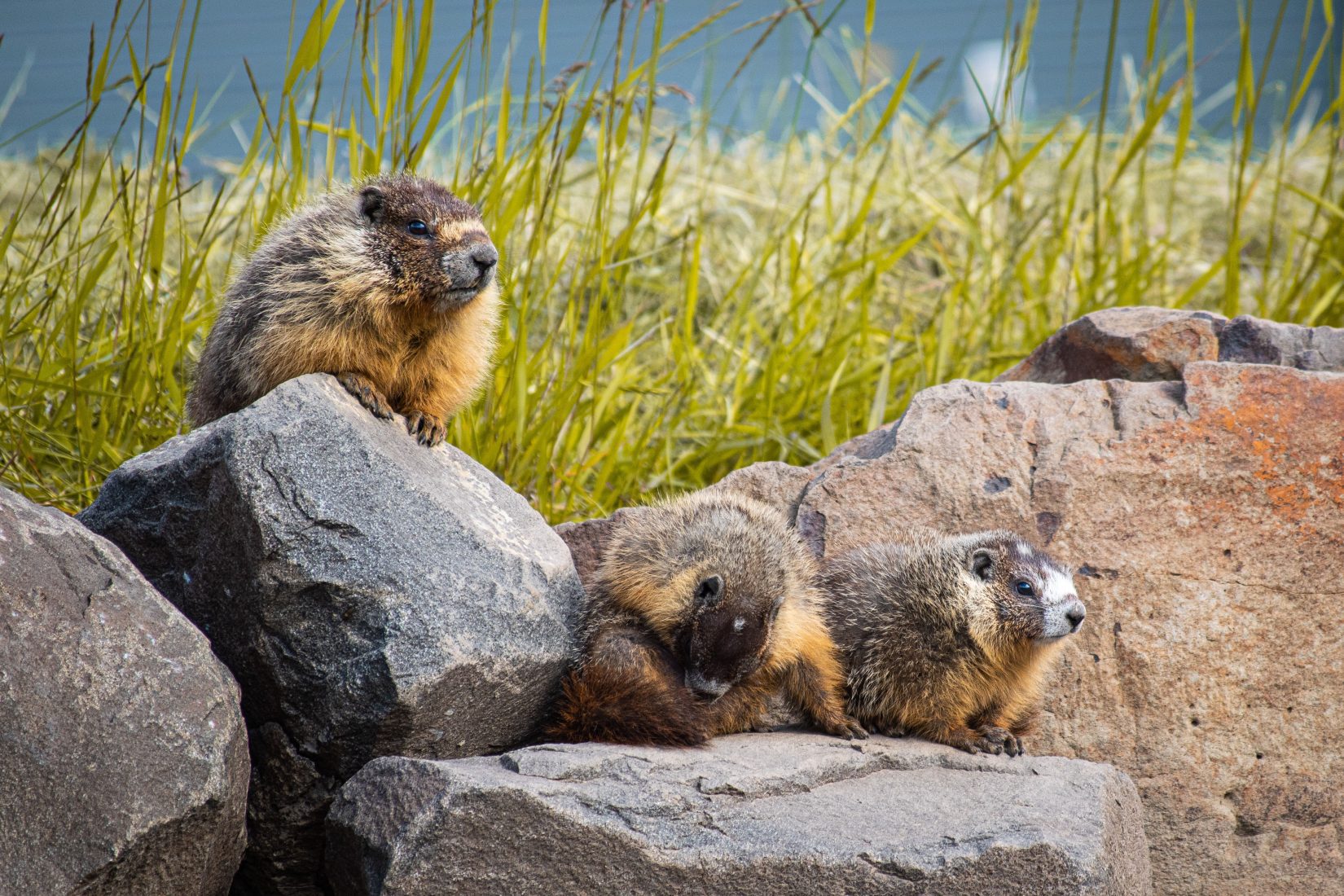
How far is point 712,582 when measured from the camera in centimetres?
398

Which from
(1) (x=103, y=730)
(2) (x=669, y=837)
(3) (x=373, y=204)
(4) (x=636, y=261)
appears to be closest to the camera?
(1) (x=103, y=730)

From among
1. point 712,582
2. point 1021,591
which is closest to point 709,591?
point 712,582

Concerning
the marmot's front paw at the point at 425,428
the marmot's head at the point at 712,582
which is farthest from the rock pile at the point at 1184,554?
the marmot's front paw at the point at 425,428

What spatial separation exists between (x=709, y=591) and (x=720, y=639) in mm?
193

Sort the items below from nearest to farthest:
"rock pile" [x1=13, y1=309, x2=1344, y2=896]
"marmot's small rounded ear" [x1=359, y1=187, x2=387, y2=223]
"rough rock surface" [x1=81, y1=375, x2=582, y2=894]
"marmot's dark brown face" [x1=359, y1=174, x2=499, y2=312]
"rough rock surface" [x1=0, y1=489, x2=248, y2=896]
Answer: "rough rock surface" [x1=0, y1=489, x2=248, y2=896]
"rock pile" [x1=13, y1=309, x2=1344, y2=896]
"rough rock surface" [x1=81, y1=375, x2=582, y2=894]
"marmot's dark brown face" [x1=359, y1=174, x2=499, y2=312]
"marmot's small rounded ear" [x1=359, y1=187, x2=387, y2=223]

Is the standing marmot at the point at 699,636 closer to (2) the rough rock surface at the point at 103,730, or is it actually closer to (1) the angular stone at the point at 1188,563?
(1) the angular stone at the point at 1188,563

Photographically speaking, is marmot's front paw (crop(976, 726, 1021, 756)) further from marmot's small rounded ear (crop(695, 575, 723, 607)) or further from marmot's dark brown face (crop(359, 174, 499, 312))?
marmot's dark brown face (crop(359, 174, 499, 312))

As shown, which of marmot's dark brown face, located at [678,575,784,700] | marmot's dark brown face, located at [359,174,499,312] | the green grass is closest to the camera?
marmot's dark brown face, located at [678,575,784,700]

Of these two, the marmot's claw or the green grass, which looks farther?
the green grass

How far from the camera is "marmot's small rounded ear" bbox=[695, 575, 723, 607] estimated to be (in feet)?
13.0

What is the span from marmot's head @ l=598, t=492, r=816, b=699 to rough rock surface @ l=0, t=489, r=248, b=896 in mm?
1374

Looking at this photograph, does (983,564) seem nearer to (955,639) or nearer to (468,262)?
(955,639)

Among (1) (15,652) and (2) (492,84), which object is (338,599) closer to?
(1) (15,652)

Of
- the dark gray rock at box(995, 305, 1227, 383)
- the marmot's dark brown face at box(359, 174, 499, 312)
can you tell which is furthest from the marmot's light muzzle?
the dark gray rock at box(995, 305, 1227, 383)
